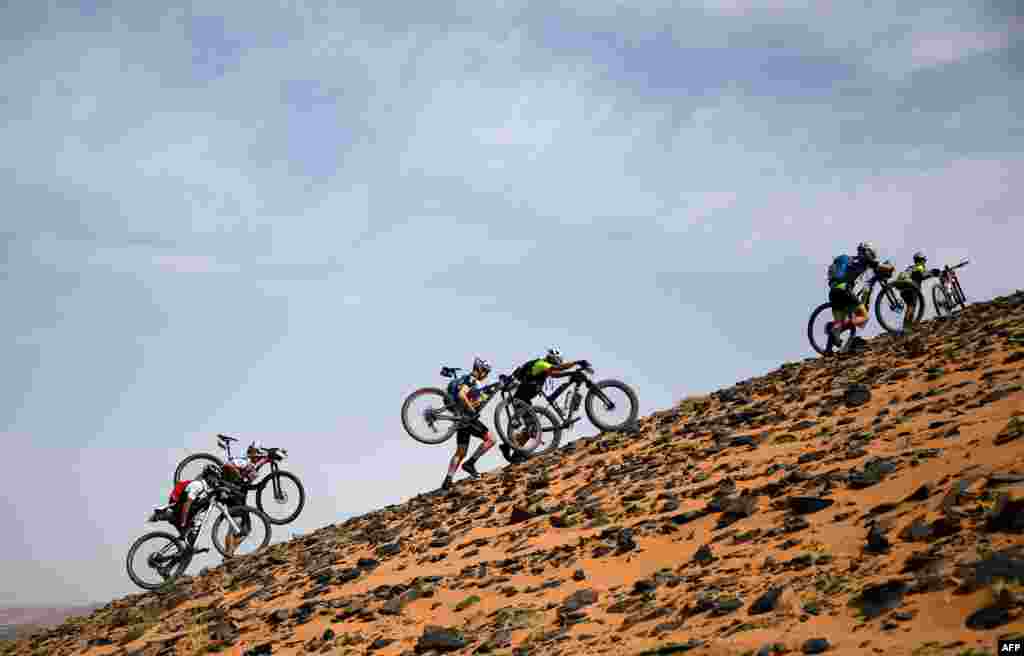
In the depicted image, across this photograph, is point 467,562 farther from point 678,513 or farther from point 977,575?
point 977,575

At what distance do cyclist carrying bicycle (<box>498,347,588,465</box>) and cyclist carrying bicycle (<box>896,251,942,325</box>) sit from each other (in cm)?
946

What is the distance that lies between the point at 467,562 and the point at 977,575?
7527 millimetres

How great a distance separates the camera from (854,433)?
40.1 feet

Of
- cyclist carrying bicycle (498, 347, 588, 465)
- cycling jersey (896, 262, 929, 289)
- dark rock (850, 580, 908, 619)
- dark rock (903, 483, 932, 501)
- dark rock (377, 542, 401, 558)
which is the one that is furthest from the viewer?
cycling jersey (896, 262, 929, 289)

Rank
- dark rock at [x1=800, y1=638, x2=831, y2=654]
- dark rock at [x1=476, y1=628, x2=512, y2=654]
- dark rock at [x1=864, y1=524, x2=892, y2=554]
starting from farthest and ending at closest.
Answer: dark rock at [x1=476, y1=628, x2=512, y2=654] → dark rock at [x1=864, y1=524, x2=892, y2=554] → dark rock at [x1=800, y1=638, x2=831, y2=654]

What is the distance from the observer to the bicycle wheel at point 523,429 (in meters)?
19.1

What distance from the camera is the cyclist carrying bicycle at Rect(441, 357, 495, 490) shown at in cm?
1919

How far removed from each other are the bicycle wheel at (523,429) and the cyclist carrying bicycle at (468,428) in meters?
0.47

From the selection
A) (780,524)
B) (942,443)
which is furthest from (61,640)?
(942,443)

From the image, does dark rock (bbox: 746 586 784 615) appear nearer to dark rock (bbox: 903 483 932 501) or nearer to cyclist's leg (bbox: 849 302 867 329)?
dark rock (bbox: 903 483 932 501)

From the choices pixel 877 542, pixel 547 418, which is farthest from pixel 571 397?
pixel 877 542

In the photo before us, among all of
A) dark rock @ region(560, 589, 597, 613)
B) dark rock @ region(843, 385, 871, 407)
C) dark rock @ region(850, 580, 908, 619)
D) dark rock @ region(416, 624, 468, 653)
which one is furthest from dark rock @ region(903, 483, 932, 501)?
dark rock @ region(843, 385, 871, 407)

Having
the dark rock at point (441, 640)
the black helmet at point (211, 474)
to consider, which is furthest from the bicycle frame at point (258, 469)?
the dark rock at point (441, 640)

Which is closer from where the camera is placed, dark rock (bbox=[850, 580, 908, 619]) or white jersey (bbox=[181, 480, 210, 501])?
dark rock (bbox=[850, 580, 908, 619])
